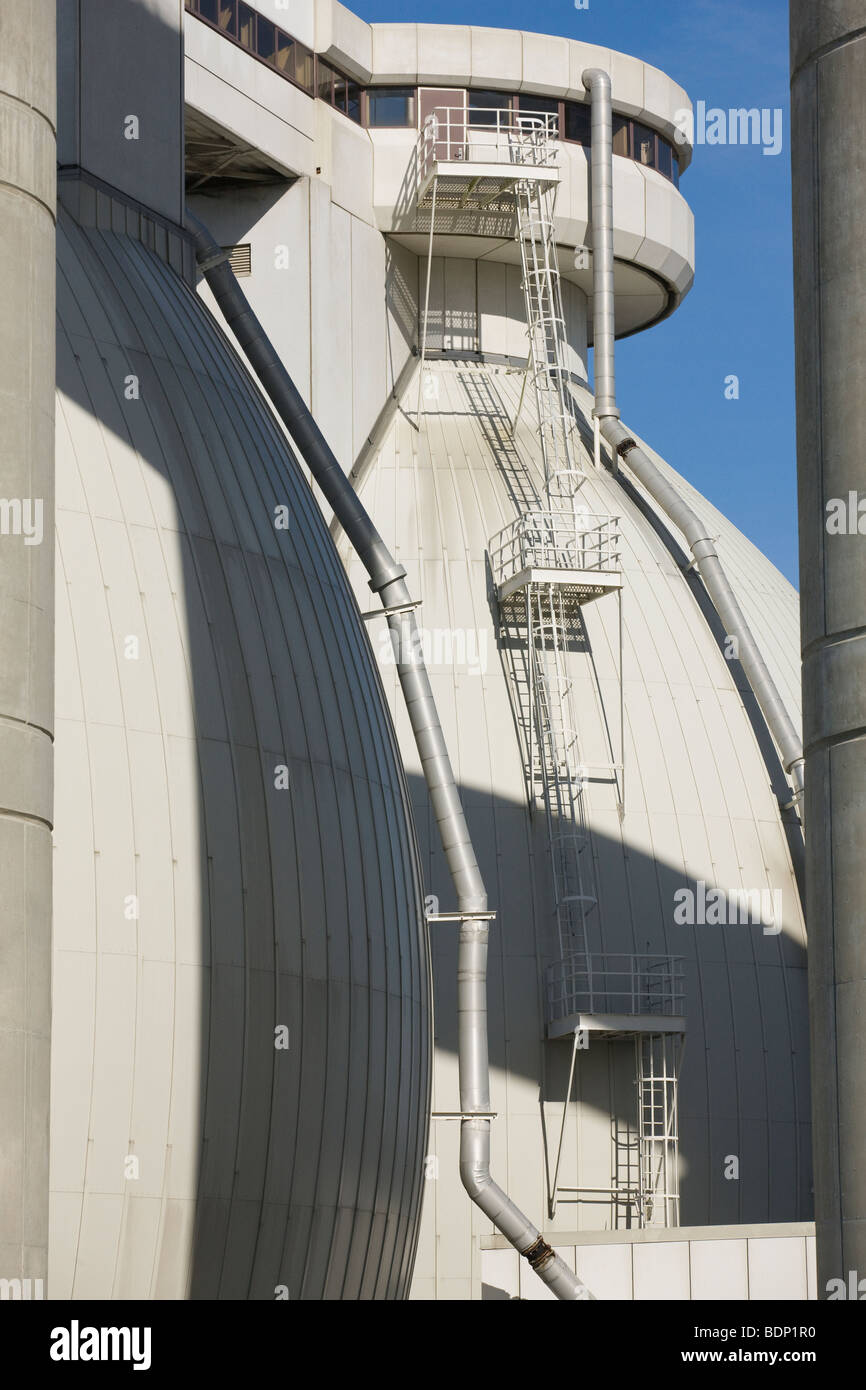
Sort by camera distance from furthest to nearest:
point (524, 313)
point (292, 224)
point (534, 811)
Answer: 1. point (524, 313)
2. point (292, 224)
3. point (534, 811)

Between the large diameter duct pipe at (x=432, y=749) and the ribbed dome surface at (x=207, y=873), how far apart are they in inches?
59.0

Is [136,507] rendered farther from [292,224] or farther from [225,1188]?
[292,224]

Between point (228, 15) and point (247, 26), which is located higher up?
point (247, 26)

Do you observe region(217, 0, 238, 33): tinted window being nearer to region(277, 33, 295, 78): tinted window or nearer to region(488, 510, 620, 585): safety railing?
region(277, 33, 295, 78): tinted window

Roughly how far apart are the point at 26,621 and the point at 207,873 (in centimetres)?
546

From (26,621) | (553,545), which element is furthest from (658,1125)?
(26,621)

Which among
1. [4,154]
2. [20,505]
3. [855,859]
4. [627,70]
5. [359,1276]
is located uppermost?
[627,70]

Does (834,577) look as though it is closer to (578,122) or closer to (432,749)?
(432,749)

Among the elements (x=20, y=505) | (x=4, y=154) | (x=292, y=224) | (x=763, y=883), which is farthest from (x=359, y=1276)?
(x=292, y=224)

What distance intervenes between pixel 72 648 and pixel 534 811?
14226 millimetres

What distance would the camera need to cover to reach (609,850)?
3062 cm

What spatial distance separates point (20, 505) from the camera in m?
12.0

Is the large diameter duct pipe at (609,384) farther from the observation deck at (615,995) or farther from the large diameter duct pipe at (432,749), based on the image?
the large diameter duct pipe at (432,749)
